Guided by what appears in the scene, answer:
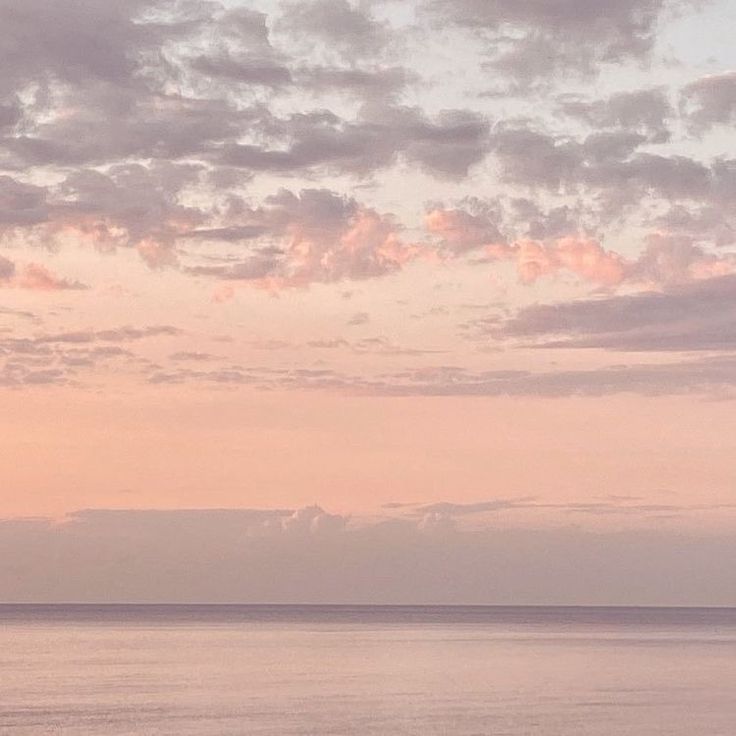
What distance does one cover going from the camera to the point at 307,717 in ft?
207

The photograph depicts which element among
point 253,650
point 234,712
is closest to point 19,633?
point 253,650

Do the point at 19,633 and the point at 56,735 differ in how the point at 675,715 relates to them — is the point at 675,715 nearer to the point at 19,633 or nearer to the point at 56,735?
the point at 56,735

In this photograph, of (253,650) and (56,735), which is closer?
(56,735)

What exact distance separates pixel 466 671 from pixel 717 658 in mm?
30299

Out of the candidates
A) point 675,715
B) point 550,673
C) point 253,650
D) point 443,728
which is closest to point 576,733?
point 443,728

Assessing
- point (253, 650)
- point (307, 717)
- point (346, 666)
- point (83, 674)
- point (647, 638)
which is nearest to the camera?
point (307, 717)

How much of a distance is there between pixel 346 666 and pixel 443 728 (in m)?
42.1

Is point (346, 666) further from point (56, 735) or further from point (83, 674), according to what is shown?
point (56, 735)

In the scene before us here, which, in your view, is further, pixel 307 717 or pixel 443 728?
pixel 307 717

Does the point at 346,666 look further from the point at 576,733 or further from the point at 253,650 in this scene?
the point at 576,733

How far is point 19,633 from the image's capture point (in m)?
174

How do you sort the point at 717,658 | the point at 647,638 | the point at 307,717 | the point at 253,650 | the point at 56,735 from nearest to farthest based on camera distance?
the point at 56,735
the point at 307,717
the point at 717,658
the point at 253,650
the point at 647,638

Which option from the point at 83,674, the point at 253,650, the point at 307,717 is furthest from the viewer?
the point at 253,650

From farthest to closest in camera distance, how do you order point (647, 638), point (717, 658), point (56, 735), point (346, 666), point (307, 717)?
1. point (647, 638)
2. point (717, 658)
3. point (346, 666)
4. point (307, 717)
5. point (56, 735)
